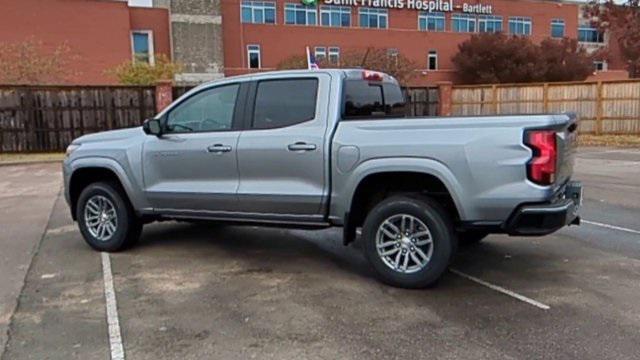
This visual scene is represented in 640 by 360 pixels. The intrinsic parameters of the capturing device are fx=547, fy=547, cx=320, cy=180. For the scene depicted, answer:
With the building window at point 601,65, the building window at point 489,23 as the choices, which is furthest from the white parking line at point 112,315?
the building window at point 601,65

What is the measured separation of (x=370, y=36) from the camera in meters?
44.3

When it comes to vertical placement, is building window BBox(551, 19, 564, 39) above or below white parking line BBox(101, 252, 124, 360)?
above

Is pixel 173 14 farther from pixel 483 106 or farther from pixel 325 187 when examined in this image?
pixel 325 187

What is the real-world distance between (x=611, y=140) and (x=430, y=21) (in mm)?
28628

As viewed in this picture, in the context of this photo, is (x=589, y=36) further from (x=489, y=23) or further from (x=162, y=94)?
(x=162, y=94)

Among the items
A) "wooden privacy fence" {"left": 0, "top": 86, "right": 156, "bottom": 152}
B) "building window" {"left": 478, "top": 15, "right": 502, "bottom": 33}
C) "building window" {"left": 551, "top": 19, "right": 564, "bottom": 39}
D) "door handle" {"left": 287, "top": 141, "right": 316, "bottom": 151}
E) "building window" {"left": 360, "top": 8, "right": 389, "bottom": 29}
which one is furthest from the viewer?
"building window" {"left": 551, "top": 19, "right": 564, "bottom": 39}

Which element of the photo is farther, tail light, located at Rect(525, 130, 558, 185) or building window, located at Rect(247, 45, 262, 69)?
building window, located at Rect(247, 45, 262, 69)

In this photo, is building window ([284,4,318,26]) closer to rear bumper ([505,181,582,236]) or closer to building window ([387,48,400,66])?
building window ([387,48,400,66])

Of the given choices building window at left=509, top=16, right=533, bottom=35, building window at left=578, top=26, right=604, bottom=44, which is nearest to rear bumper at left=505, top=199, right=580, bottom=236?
building window at left=509, top=16, right=533, bottom=35

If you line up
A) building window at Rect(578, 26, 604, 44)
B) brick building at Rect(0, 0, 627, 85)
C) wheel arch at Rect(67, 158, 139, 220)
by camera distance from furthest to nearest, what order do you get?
building window at Rect(578, 26, 604, 44)
brick building at Rect(0, 0, 627, 85)
wheel arch at Rect(67, 158, 139, 220)

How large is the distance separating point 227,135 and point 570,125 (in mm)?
3182

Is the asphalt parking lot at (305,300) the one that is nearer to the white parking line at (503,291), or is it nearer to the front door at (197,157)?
the white parking line at (503,291)

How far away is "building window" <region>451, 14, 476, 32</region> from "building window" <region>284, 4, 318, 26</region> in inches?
505

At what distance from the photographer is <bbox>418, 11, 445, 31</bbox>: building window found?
46312 millimetres
